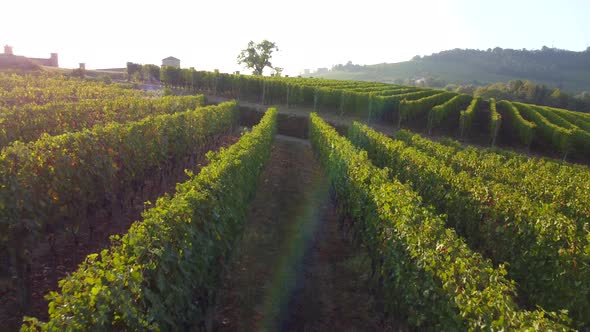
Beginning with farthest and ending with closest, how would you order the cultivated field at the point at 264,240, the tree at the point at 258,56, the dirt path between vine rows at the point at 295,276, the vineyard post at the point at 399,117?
the tree at the point at 258,56 < the vineyard post at the point at 399,117 < the dirt path between vine rows at the point at 295,276 < the cultivated field at the point at 264,240

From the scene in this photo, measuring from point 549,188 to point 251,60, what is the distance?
71217mm

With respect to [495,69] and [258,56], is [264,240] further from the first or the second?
[495,69]

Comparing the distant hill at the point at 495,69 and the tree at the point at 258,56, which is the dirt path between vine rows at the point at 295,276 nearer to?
the tree at the point at 258,56

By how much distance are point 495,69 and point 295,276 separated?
524ft

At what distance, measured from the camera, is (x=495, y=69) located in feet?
476

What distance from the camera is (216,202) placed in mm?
6809

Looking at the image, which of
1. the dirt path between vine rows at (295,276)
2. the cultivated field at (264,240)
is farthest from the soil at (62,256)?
the dirt path between vine rows at (295,276)

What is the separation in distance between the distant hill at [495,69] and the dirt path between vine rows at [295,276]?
108849 millimetres

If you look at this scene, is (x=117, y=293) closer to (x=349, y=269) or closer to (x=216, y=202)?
(x=216, y=202)

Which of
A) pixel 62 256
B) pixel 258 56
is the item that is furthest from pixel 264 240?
pixel 258 56

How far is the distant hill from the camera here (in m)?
125

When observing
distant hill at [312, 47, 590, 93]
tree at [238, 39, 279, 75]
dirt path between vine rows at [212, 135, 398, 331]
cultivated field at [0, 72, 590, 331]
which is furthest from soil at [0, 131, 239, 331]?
distant hill at [312, 47, 590, 93]

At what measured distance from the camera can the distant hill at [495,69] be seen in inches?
4926

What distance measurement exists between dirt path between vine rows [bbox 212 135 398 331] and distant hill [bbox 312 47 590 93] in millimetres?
108849
